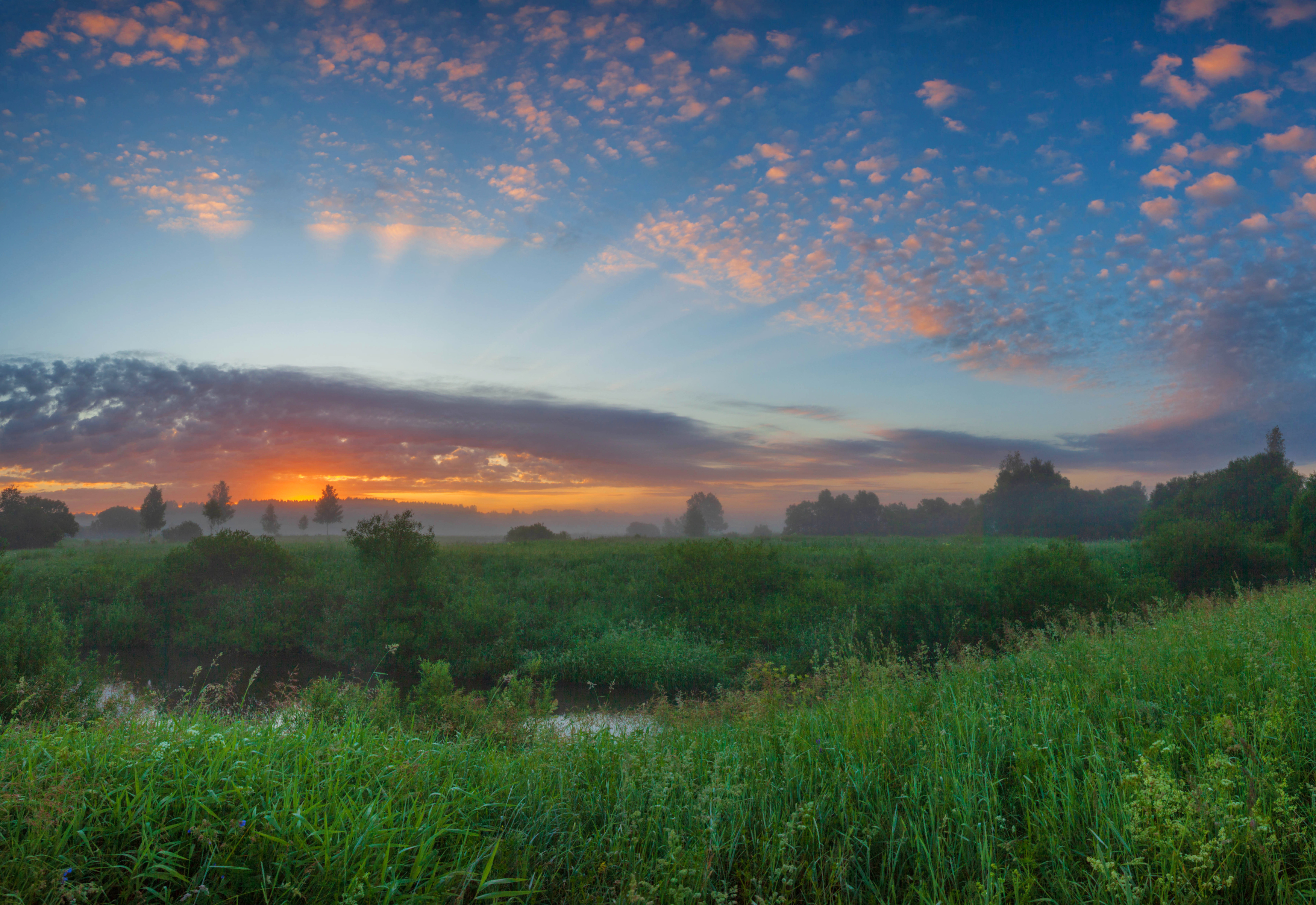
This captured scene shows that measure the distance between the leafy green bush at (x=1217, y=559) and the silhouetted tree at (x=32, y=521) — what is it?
8384cm

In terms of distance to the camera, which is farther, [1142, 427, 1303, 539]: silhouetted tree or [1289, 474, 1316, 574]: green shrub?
[1142, 427, 1303, 539]: silhouetted tree

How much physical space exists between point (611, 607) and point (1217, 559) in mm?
29171

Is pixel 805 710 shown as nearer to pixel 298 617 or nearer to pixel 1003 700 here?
pixel 1003 700

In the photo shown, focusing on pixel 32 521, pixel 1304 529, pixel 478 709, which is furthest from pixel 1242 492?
pixel 32 521

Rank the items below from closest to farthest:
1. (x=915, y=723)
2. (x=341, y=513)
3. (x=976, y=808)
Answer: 1. (x=976, y=808)
2. (x=915, y=723)
3. (x=341, y=513)

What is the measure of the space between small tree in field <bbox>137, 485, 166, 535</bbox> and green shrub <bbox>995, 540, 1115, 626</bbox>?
86.8m

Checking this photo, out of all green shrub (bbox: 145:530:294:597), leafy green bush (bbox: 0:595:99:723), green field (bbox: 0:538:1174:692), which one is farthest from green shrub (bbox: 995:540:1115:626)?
green shrub (bbox: 145:530:294:597)

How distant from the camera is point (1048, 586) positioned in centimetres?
2312

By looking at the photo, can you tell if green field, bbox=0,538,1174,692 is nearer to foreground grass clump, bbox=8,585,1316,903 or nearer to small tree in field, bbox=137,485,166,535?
foreground grass clump, bbox=8,585,1316,903

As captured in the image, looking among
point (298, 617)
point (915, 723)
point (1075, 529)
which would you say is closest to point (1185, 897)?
point (915, 723)

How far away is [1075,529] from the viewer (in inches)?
2584

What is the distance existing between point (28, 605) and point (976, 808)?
3433 cm

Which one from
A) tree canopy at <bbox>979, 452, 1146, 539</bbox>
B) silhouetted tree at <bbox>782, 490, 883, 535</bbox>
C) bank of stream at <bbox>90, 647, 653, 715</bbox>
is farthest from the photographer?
silhouetted tree at <bbox>782, 490, 883, 535</bbox>

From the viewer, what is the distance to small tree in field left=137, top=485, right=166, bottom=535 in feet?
229
